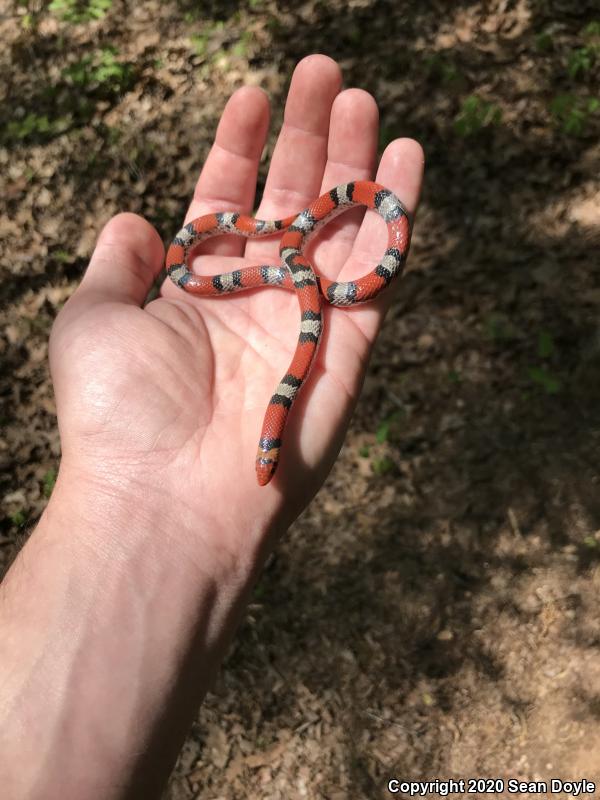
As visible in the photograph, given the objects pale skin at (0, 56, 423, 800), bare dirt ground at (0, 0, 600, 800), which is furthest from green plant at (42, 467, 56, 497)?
pale skin at (0, 56, 423, 800)

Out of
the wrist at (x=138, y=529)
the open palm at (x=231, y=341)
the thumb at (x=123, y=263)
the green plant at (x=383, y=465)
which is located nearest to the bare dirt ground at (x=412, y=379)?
the green plant at (x=383, y=465)

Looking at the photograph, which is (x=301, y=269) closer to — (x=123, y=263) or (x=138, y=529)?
(x=123, y=263)

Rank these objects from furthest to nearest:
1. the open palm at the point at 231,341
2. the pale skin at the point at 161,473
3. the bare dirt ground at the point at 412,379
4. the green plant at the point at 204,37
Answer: the green plant at the point at 204,37, the bare dirt ground at the point at 412,379, the open palm at the point at 231,341, the pale skin at the point at 161,473

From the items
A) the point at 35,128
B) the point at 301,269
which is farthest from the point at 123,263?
the point at 35,128

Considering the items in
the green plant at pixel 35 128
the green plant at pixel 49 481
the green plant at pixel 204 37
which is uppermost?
the green plant at pixel 35 128

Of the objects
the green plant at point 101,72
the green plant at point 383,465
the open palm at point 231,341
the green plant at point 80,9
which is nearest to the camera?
the open palm at point 231,341

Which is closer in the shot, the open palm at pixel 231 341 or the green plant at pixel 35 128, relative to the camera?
the open palm at pixel 231 341

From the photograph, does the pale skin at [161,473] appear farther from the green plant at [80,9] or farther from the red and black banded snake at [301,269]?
the green plant at [80,9]

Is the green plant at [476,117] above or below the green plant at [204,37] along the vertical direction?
below
